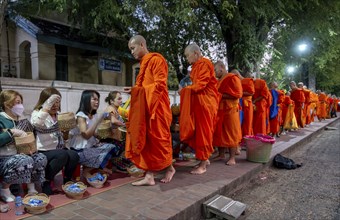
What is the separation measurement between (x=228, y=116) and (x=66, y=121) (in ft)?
→ 8.76

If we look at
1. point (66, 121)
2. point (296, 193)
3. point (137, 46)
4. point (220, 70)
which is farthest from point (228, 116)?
point (66, 121)

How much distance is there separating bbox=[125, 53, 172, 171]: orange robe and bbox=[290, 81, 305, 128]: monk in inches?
335

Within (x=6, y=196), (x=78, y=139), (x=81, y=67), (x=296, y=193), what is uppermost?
(x=81, y=67)

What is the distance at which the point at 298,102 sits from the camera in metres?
10.7

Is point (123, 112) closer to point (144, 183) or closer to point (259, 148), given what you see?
point (144, 183)

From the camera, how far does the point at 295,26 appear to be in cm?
1034

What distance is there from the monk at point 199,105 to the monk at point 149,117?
1.75ft

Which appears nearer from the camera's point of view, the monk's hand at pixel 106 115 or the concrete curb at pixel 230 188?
the concrete curb at pixel 230 188

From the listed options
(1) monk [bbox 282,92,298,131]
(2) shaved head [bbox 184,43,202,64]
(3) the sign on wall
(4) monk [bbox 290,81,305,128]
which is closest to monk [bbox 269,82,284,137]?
(1) monk [bbox 282,92,298,131]

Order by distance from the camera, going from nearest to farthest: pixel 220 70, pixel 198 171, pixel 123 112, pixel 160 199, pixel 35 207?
1. pixel 35 207
2. pixel 160 199
3. pixel 198 171
4. pixel 123 112
5. pixel 220 70

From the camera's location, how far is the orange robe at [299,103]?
10477 mm

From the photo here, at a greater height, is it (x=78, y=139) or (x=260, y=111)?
(x=260, y=111)

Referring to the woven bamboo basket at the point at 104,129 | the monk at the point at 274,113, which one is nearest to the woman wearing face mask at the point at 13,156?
the woven bamboo basket at the point at 104,129

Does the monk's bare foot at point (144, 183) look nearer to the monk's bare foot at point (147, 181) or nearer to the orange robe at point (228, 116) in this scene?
the monk's bare foot at point (147, 181)
